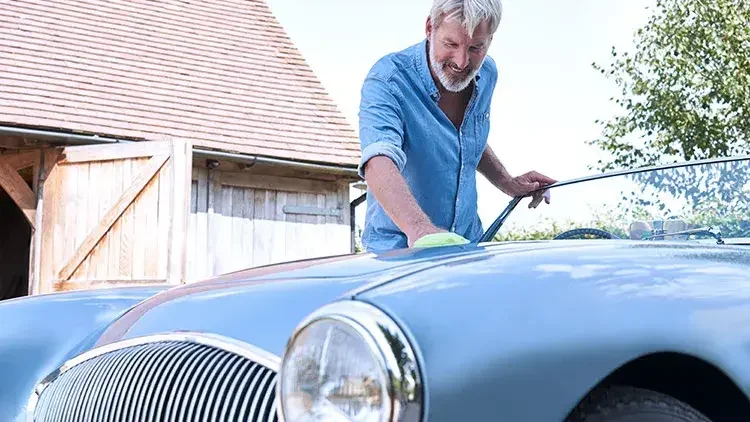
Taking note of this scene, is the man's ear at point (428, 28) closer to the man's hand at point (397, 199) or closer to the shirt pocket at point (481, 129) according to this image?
the shirt pocket at point (481, 129)

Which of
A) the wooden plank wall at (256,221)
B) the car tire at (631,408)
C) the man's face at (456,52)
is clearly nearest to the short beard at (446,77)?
the man's face at (456,52)

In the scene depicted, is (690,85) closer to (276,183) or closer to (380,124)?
(276,183)

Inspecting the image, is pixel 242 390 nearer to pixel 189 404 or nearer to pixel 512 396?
pixel 189 404

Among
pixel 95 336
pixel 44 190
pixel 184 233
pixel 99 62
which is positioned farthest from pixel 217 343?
pixel 99 62

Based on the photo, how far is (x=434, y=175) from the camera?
351 cm

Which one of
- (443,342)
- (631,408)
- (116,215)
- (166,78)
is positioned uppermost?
(166,78)

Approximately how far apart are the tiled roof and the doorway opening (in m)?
2.74

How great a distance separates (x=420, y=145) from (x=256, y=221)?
30.4 ft

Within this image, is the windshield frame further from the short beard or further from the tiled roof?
the tiled roof

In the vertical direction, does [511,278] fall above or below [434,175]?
below

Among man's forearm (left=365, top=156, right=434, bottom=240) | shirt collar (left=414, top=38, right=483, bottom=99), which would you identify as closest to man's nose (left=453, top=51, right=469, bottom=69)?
shirt collar (left=414, top=38, right=483, bottom=99)

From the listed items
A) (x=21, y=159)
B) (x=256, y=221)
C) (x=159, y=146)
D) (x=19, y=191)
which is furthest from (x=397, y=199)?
(x=256, y=221)

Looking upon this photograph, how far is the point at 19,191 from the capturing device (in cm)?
1091

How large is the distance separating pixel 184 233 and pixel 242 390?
26.6 feet
